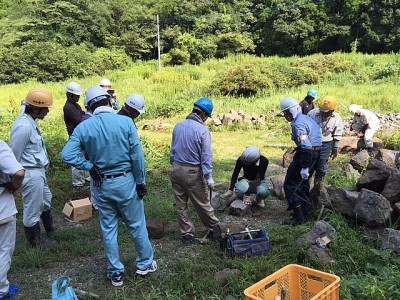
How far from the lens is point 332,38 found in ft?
122

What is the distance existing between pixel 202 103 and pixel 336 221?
6.54ft

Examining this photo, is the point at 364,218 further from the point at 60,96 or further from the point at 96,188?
the point at 60,96

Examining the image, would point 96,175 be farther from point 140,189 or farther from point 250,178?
point 250,178

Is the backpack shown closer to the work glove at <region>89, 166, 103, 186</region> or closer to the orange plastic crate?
the work glove at <region>89, 166, 103, 186</region>

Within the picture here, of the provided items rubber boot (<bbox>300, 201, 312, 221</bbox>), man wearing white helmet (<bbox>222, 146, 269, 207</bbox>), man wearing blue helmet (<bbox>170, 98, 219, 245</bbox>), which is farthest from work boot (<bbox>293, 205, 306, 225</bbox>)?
man wearing blue helmet (<bbox>170, 98, 219, 245</bbox>)

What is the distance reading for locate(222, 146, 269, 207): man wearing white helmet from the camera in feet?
18.2

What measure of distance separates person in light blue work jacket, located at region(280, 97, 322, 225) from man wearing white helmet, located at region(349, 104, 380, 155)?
3.17 m

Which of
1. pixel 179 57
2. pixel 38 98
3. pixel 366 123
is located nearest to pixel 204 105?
pixel 38 98

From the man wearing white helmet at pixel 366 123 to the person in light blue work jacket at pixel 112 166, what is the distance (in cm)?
555

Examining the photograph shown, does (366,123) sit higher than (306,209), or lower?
higher

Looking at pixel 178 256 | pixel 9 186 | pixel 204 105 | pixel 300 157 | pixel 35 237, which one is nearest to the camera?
pixel 9 186

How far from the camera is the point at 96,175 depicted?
12.1 ft

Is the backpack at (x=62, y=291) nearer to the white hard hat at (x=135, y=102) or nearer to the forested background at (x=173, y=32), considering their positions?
the white hard hat at (x=135, y=102)

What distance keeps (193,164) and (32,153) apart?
1777 millimetres
